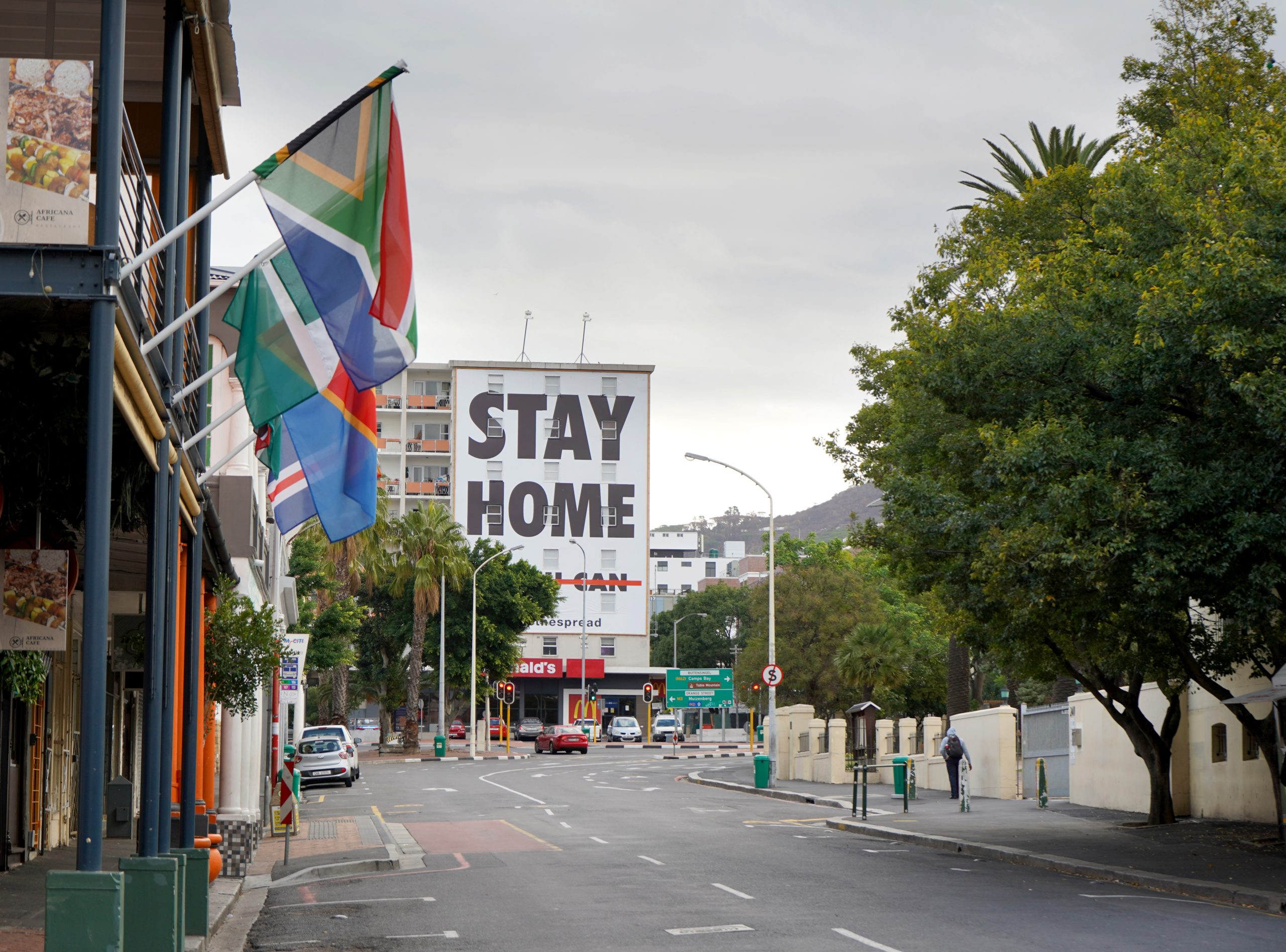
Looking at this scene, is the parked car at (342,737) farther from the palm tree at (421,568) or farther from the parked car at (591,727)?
the parked car at (591,727)

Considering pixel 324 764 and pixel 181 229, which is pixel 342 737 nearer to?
pixel 324 764

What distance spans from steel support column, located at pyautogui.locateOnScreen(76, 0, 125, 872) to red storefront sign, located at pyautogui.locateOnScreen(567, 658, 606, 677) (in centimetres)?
9235

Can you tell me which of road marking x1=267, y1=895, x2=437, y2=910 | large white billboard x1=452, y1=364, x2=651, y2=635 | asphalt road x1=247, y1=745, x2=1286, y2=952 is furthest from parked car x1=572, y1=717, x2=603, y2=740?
road marking x1=267, y1=895, x2=437, y2=910

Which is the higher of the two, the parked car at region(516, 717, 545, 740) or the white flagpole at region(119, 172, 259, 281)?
the white flagpole at region(119, 172, 259, 281)

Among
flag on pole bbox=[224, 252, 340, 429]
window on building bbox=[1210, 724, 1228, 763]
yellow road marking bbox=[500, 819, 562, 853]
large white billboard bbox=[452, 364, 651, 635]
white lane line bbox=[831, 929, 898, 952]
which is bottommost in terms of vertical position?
yellow road marking bbox=[500, 819, 562, 853]

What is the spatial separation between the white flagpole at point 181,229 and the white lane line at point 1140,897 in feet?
38.5

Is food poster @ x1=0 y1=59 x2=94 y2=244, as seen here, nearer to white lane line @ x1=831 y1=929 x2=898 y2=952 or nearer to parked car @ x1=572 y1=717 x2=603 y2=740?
white lane line @ x1=831 y1=929 x2=898 y2=952

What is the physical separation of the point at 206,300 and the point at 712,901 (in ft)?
29.2

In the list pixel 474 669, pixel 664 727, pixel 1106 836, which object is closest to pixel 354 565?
pixel 474 669

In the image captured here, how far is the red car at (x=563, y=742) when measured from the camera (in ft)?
220

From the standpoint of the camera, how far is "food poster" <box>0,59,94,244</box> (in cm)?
816

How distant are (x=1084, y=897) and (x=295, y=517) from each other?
378 inches

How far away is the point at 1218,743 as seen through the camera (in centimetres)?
2511

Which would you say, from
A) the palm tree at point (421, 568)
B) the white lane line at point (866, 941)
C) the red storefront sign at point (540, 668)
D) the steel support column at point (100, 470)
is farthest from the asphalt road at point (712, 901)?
the red storefront sign at point (540, 668)
